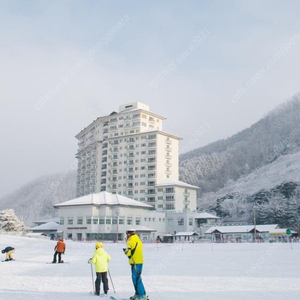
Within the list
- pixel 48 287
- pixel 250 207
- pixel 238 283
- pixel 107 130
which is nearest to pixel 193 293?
pixel 238 283

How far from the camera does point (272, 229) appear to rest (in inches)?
2790

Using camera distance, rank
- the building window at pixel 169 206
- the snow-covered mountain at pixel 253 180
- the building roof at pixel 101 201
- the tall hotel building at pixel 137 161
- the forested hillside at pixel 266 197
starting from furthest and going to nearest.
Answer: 1. the snow-covered mountain at pixel 253 180
2. the forested hillside at pixel 266 197
3. the tall hotel building at pixel 137 161
4. the building window at pixel 169 206
5. the building roof at pixel 101 201

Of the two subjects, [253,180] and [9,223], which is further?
[253,180]

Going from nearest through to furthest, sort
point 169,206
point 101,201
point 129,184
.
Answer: point 101,201 < point 169,206 < point 129,184

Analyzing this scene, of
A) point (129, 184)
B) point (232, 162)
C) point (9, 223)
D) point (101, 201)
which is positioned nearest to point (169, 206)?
point (129, 184)

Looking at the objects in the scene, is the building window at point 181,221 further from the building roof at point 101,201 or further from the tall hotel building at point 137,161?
the building roof at point 101,201

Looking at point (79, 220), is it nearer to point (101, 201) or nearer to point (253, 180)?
point (101, 201)

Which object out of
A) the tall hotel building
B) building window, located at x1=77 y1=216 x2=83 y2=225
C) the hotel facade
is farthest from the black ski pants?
the tall hotel building

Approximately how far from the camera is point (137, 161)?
102m

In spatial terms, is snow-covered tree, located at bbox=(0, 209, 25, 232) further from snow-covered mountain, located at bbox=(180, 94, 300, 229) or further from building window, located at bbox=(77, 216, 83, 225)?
snow-covered mountain, located at bbox=(180, 94, 300, 229)

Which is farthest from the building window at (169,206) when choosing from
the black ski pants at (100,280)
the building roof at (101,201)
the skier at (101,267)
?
the black ski pants at (100,280)

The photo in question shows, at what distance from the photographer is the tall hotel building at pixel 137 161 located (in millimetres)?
93562

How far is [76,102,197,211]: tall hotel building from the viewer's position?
3684 inches

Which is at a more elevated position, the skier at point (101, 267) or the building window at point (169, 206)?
the building window at point (169, 206)
